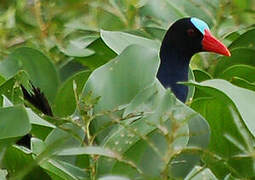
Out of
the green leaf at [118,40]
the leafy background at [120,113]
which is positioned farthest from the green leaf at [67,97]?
the green leaf at [118,40]

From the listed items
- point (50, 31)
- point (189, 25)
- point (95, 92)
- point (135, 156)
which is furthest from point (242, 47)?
point (135, 156)

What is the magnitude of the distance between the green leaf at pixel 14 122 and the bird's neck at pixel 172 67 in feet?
4.43

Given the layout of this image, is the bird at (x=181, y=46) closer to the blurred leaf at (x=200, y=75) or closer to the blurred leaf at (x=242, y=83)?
the blurred leaf at (x=200, y=75)

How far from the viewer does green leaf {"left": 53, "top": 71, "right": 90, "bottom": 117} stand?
263 cm

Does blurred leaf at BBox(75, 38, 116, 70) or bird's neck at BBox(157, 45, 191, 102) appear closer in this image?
blurred leaf at BBox(75, 38, 116, 70)

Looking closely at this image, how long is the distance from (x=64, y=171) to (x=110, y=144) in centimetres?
10

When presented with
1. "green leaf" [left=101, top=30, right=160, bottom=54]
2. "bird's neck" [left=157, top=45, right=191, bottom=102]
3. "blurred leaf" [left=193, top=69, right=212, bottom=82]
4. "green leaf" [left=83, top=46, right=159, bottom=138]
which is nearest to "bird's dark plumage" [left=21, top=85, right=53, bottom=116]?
"green leaf" [left=101, top=30, right=160, bottom=54]

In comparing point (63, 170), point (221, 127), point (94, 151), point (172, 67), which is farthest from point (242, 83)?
point (172, 67)

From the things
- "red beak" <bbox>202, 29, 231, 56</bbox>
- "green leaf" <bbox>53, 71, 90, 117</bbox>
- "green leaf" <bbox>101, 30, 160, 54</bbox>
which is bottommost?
"red beak" <bbox>202, 29, 231, 56</bbox>

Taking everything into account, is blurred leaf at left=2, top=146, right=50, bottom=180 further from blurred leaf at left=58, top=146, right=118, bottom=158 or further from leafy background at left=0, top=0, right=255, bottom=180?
blurred leaf at left=58, top=146, right=118, bottom=158

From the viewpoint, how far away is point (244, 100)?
2.07 meters

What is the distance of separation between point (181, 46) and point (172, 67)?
100mm

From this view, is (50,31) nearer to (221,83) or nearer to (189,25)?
(189,25)

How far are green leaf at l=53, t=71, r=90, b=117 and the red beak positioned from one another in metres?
0.53
